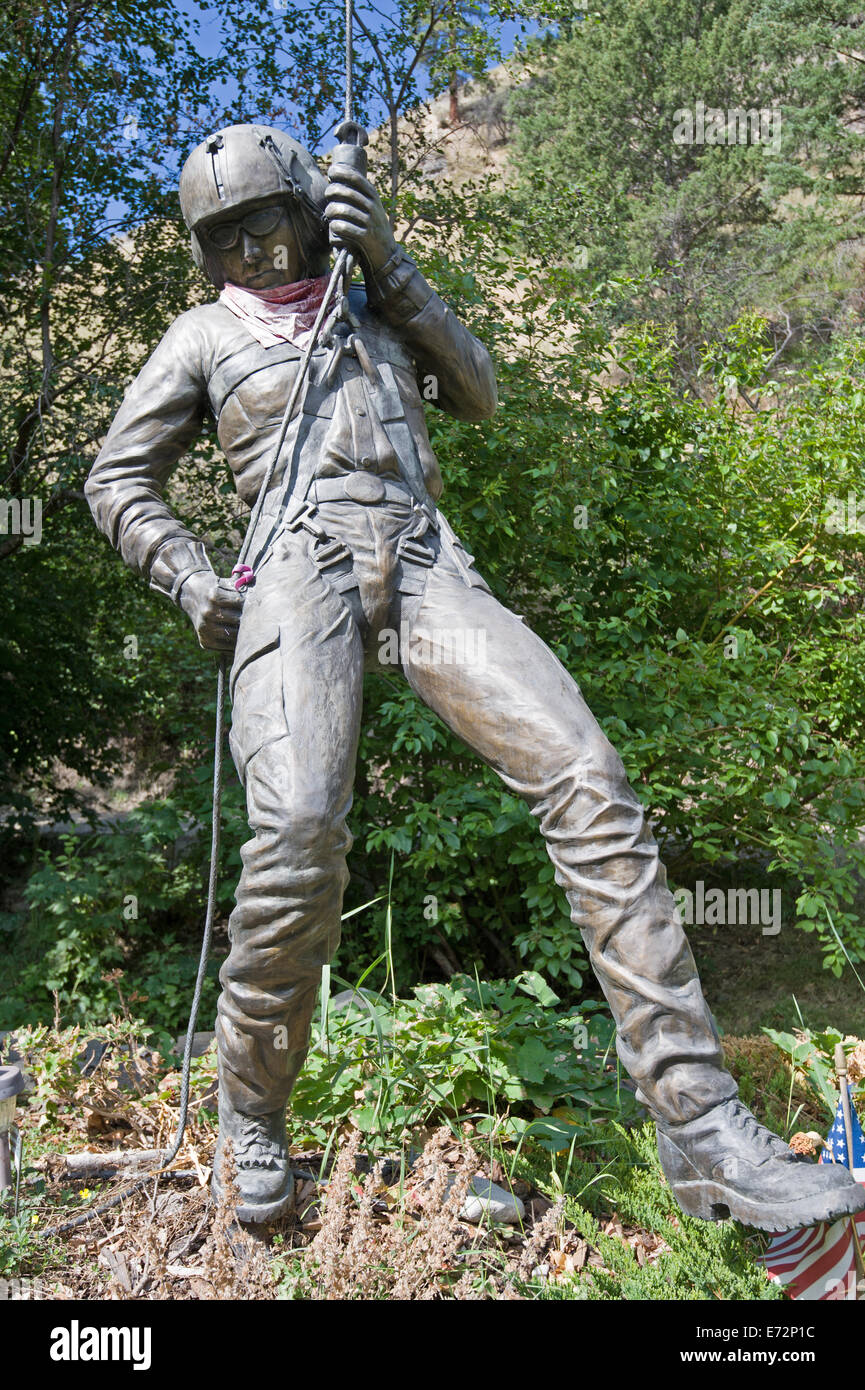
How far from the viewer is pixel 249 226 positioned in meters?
2.99

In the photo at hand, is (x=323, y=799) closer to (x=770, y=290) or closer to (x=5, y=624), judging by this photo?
(x=5, y=624)

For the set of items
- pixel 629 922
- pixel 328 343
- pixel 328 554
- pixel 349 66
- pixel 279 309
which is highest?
pixel 349 66

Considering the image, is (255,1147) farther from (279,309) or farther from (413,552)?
(279,309)

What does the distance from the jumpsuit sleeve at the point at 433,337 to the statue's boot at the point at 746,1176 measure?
197 centimetres

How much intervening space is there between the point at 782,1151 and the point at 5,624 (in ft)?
21.7

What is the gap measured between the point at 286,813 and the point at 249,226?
1571 mm

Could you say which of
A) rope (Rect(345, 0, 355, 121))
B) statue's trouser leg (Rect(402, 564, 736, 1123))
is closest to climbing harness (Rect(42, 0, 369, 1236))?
rope (Rect(345, 0, 355, 121))

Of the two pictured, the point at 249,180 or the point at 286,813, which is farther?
the point at 249,180

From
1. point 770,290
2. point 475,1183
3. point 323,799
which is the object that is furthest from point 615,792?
point 770,290

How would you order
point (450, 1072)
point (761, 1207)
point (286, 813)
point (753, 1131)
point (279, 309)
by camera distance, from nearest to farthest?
1. point (761, 1207)
2. point (753, 1131)
3. point (286, 813)
4. point (279, 309)
5. point (450, 1072)

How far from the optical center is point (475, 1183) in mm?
3092

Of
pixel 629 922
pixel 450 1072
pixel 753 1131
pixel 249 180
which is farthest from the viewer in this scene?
pixel 450 1072

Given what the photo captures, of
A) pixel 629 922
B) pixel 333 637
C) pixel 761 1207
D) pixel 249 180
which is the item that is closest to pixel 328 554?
pixel 333 637

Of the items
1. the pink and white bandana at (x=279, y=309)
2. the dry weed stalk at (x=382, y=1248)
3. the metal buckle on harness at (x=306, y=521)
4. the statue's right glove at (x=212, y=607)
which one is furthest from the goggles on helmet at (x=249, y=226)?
the dry weed stalk at (x=382, y=1248)
